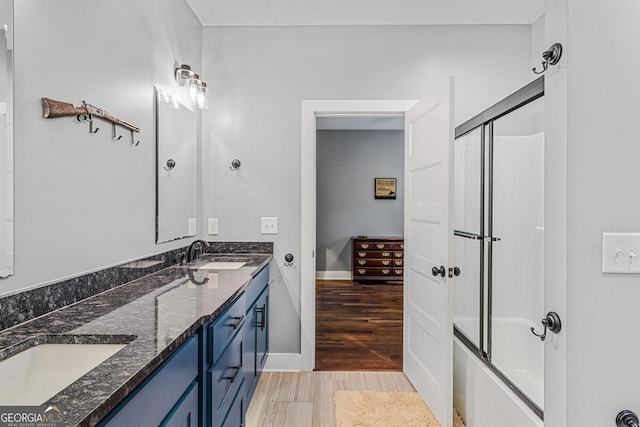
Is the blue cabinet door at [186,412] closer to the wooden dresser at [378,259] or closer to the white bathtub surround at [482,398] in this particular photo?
the white bathtub surround at [482,398]

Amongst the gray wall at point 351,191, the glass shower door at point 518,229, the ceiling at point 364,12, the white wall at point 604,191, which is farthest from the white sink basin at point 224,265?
the gray wall at point 351,191

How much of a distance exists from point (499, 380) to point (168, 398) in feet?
5.13

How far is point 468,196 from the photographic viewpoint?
8.51 ft

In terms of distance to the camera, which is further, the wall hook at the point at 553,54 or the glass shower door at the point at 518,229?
the glass shower door at the point at 518,229

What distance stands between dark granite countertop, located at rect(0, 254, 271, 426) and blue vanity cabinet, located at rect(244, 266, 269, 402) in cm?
35

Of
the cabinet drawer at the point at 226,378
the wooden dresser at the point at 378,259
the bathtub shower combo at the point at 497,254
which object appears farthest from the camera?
the wooden dresser at the point at 378,259

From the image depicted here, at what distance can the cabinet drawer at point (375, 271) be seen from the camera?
632 centimetres

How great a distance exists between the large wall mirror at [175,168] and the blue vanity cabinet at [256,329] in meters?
0.60

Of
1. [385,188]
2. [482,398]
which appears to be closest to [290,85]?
[482,398]

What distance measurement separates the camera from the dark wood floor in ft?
10.5

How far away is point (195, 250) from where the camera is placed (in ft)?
9.07

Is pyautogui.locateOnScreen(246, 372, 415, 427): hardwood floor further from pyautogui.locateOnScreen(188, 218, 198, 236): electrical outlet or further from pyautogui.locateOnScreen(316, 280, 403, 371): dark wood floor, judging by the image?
pyautogui.locateOnScreen(188, 218, 198, 236): electrical outlet

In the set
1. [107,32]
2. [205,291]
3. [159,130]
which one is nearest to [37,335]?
[205,291]

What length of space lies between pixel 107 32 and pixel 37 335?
1309 mm
